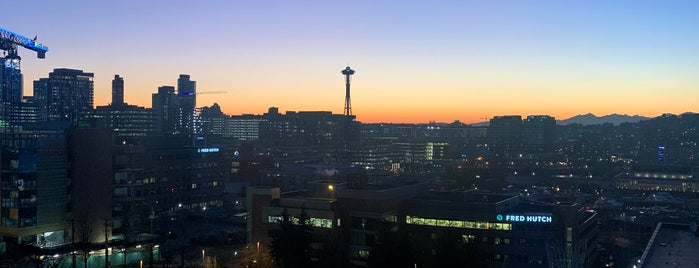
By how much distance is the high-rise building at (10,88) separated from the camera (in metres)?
57.0

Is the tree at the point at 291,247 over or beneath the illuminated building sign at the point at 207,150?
beneath

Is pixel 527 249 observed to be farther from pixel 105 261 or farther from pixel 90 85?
pixel 90 85

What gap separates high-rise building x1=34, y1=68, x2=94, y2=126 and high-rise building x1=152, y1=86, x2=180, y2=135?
17119mm

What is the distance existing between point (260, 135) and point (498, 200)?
149m

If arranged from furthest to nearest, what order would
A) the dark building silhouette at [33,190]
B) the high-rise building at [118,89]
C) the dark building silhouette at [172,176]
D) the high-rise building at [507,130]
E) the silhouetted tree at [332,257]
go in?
the high-rise building at [507,130], the high-rise building at [118,89], the dark building silhouette at [172,176], the dark building silhouette at [33,190], the silhouetted tree at [332,257]

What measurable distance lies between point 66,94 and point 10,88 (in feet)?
212

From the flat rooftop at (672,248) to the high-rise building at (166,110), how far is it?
11662cm

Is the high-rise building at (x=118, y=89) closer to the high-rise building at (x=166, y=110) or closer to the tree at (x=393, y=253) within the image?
the high-rise building at (x=166, y=110)

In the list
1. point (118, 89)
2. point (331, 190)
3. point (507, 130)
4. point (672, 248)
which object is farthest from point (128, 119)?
point (672, 248)

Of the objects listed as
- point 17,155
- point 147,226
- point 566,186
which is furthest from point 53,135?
point 566,186

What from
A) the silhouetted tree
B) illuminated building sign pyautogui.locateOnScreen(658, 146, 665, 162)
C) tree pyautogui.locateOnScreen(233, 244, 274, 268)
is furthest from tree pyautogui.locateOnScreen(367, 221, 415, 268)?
illuminated building sign pyautogui.locateOnScreen(658, 146, 665, 162)

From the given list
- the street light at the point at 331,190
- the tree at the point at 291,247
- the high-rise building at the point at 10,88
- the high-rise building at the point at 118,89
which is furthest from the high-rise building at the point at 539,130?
the tree at the point at 291,247

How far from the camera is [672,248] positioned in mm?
31484

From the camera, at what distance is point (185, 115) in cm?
14850
